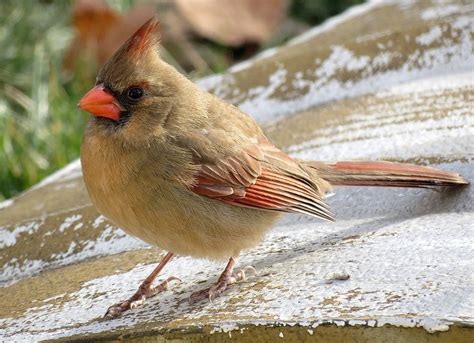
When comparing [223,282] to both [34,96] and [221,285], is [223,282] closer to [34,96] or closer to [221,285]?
[221,285]

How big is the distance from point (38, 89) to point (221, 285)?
279cm

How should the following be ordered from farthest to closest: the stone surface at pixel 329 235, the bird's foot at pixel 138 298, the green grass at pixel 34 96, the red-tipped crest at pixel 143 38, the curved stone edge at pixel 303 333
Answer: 1. the green grass at pixel 34 96
2. the red-tipped crest at pixel 143 38
3. the bird's foot at pixel 138 298
4. the stone surface at pixel 329 235
5. the curved stone edge at pixel 303 333

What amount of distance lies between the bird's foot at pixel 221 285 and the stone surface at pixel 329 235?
0.03 m

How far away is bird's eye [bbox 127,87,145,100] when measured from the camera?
2475mm

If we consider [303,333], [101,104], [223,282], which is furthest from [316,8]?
[303,333]

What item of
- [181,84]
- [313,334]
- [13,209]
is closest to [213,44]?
[13,209]

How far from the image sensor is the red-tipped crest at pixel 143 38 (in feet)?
7.91

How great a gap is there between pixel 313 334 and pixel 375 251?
47 cm

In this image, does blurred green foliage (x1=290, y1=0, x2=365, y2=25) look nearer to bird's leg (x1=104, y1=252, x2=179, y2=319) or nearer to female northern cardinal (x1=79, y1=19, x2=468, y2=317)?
female northern cardinal (x1=79, y1=19, x2=468, y2=317)

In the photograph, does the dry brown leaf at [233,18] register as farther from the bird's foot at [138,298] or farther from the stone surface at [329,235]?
the bird's foot at [138,298]

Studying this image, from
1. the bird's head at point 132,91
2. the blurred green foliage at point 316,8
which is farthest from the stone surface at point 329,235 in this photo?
the blurred green foliage at point 316,8

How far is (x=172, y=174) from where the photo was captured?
2.37m

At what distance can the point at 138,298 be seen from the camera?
240cm

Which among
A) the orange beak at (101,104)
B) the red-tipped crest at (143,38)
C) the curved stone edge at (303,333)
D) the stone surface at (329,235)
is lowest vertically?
the curved stone edge at (303,333)
